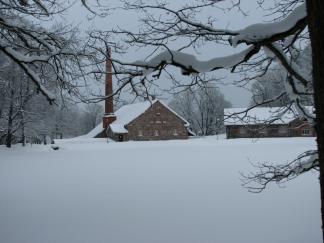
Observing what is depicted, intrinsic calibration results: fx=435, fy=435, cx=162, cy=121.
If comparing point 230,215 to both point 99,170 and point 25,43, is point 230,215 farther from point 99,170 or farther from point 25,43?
point 99,170

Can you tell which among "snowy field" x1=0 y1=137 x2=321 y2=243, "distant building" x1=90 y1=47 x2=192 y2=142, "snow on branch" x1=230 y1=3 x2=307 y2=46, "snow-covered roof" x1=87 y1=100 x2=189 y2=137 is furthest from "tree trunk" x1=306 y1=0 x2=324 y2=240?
"distant building" x1=90 y1=47 x2=192 y2=142

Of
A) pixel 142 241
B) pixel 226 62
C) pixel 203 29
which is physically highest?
pixel 203 29

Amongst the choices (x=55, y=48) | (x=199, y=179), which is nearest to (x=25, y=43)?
(x=55, y=48)

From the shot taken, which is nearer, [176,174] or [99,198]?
[99,198]

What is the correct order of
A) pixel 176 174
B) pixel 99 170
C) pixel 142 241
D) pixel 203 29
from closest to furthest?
1. pixel 203 29
2. pixel 142 241
3. pixel 176 174
4. pixel 99 170

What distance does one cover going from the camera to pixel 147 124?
197ft

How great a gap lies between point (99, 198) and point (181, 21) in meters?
7.27

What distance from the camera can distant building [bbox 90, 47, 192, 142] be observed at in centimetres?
5844

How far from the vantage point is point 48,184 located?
15.5m

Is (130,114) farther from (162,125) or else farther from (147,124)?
(162,125)

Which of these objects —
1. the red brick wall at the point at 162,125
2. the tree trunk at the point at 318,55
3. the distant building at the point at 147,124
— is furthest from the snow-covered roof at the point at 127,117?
the tree trunk at the point at 318,55

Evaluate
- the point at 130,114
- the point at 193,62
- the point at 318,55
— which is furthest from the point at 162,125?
the point at 318,55

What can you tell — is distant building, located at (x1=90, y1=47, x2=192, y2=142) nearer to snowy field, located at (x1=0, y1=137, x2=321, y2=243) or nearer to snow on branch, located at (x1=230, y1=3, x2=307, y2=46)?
snowy field, located at (x1=0, y1=137, x2=321, y2=243)

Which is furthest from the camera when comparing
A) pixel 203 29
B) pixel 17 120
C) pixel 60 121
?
pixel 60 121
